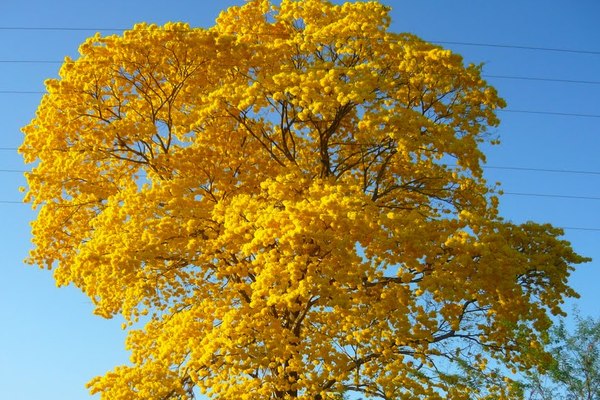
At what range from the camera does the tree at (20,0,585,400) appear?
46.3 feet

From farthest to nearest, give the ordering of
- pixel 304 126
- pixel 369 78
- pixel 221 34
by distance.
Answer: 1. pixel 304 126
2. pixel 221 34
3. pixel 369 78

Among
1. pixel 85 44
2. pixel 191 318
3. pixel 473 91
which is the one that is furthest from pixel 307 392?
pixel 85 44

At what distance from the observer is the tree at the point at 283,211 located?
14.1 meters

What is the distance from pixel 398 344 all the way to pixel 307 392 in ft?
6.96

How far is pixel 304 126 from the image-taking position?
1842 cm

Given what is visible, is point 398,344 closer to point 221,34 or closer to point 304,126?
point 304,126

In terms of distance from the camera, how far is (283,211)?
14.1 metres

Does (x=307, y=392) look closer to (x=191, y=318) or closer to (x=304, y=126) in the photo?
(x=191, y=318)

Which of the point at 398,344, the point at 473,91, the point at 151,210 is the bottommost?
the point at 398,344

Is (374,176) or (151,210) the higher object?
(374,176)

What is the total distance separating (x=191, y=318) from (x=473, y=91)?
8.43m

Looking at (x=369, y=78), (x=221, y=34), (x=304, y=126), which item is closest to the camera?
(x=369, y=78)

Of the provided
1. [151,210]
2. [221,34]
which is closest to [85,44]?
[221,34]

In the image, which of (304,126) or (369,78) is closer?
(369,78)
